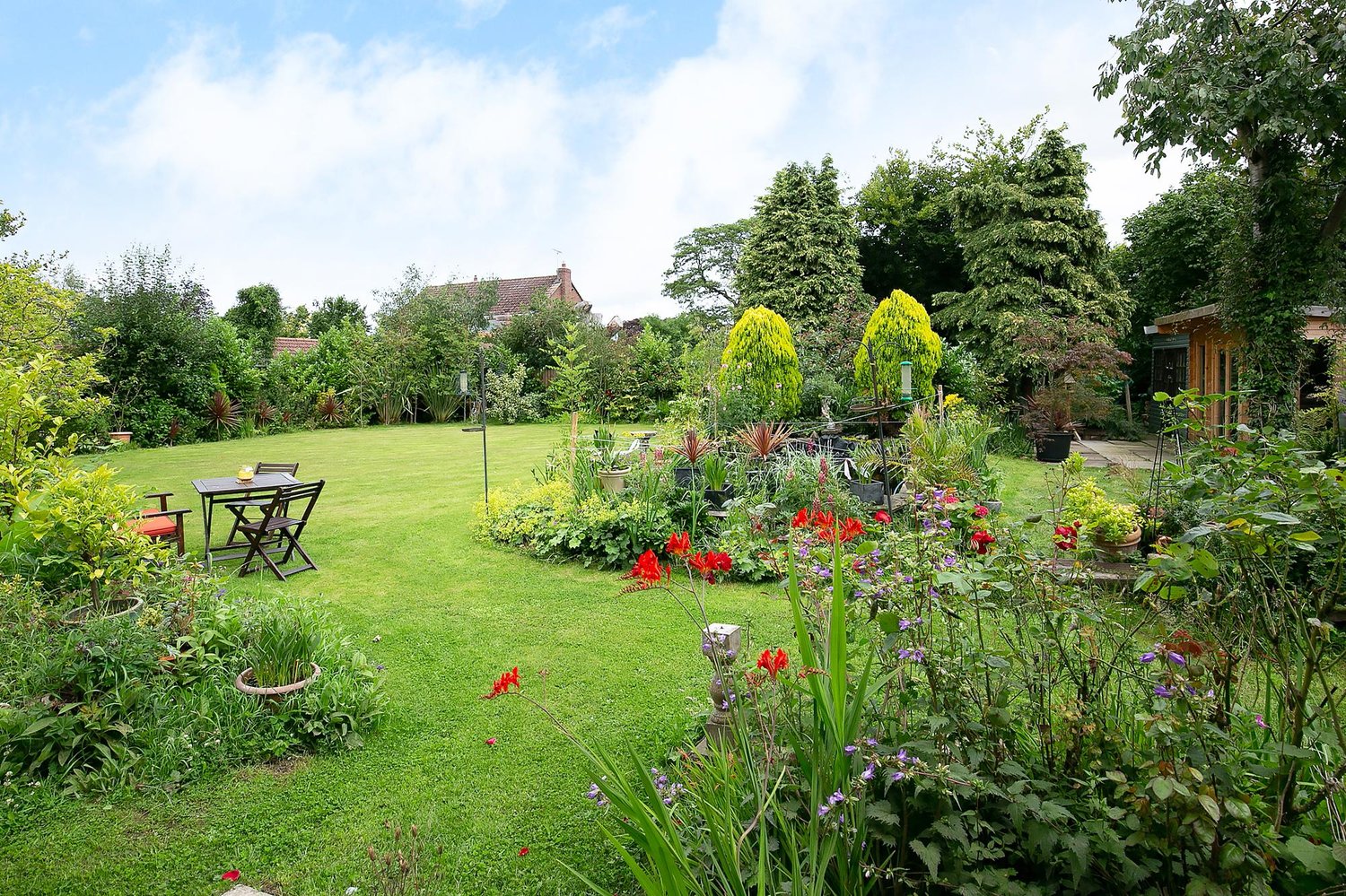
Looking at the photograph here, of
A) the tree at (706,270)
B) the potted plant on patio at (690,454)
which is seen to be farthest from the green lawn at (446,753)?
the tree at (706,270)

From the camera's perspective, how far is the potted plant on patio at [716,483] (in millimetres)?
6332

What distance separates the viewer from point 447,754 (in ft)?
9.95

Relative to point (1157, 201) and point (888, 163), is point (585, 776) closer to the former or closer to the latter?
point (1157, 201)

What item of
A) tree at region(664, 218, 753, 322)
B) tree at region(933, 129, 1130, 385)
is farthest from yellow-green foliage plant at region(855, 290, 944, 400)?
tree at region(664, 218, 753, 322)

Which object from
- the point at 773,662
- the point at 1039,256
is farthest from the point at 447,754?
the point at 1039,256

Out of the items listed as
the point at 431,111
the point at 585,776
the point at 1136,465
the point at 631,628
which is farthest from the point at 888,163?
the point at 585,776

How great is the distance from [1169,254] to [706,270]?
17575 millimetres

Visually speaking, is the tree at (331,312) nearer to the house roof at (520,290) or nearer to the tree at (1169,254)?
the house roof at (520,290)

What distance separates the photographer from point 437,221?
53.3 feet

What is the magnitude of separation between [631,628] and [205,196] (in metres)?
9.13

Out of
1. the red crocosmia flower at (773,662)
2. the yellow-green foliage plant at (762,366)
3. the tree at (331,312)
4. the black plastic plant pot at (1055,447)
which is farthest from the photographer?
the tree at (331,312)

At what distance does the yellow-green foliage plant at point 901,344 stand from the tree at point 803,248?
7336 mm

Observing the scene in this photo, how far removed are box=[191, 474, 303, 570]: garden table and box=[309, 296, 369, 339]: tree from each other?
25.2 metres

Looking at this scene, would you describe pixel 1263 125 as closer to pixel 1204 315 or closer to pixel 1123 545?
pixel 1204 315
